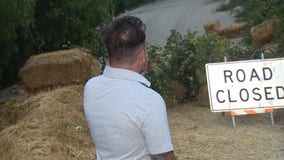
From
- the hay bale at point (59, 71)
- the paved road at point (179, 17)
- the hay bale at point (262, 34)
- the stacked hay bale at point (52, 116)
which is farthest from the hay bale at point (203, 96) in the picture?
the paved road at point (179, 17)

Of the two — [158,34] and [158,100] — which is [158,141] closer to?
[158,100]

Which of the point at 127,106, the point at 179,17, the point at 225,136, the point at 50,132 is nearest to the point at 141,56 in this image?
the point at 127,106

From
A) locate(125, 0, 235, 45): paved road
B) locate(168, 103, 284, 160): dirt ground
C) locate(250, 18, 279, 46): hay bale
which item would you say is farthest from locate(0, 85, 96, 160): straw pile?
locate(125, 0, 235, 45): paved road

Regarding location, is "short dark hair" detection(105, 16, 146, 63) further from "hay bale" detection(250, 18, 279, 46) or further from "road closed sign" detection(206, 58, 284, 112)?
"hay bale" detection(250, 18, 279, 46)

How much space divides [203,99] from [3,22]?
13.1ft

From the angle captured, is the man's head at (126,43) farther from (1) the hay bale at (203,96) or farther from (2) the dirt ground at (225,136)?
(1) the hay bale at (203,96)

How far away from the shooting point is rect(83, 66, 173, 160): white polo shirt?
2.28 meters

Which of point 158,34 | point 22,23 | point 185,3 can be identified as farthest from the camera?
point 185,3

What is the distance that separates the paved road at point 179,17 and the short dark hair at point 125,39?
17.4 metres

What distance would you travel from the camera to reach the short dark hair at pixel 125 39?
93.8 inches

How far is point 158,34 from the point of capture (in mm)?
22203

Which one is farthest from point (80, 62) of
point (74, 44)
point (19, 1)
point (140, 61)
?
point (140, 61)

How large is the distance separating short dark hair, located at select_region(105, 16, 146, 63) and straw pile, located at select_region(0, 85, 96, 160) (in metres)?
3.44

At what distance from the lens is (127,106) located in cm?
232
